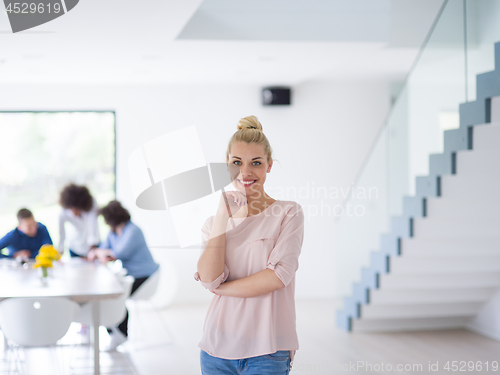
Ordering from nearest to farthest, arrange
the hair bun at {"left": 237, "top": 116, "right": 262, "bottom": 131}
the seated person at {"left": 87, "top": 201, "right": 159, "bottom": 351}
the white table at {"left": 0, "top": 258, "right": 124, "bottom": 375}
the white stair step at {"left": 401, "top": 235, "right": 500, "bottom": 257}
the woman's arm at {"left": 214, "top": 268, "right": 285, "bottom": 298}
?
the woman's arm at {"left": 214, "top": 268, "right": 285, "bottom": 298} → the hair bun at {"left": 237, "top": 116, "right": 262, "bottom": 131} → the white table at {"left": 0, "top": 258, "right": 124, "bottom": 375} → the white stair step at {"left": 401, "top": 235, "right": 500, "bottom": 257} → the seated person at {"left": 87, "top": 201, "right": 159, "bottom": 351}

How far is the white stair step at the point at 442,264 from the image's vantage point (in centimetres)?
470

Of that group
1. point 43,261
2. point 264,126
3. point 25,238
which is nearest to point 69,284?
point 43,261

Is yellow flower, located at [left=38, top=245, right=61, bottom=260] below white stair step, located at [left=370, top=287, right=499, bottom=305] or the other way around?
the other way around

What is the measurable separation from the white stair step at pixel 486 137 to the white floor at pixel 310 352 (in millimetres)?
1774

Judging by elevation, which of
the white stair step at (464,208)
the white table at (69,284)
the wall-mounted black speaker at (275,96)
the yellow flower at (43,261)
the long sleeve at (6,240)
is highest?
the wall-mounted black speaker at (275,96)

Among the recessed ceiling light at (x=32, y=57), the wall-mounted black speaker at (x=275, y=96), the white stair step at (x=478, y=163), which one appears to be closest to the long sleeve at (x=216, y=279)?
the white stair step at (x=478, y=163)

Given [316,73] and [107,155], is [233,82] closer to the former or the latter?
[316,73]

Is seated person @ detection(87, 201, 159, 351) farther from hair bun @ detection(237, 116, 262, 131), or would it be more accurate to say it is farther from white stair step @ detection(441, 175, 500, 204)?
hair bun @ detection(237, 116, 262, 131)

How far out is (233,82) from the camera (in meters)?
6.87

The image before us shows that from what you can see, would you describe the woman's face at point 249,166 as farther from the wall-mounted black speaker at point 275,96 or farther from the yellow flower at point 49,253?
the wall-mounted black speaker at point 275,96

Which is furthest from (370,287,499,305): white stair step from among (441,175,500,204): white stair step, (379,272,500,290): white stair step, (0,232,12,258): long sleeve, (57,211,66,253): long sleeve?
(0,232,12,258): long sleeve

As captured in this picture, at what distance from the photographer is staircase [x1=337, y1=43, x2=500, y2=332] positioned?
378cm

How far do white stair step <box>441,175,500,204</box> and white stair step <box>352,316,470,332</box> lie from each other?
6.03ft

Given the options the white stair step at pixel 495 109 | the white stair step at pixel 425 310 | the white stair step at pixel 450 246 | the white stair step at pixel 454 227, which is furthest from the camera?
the white stair step at pixel 425 310
